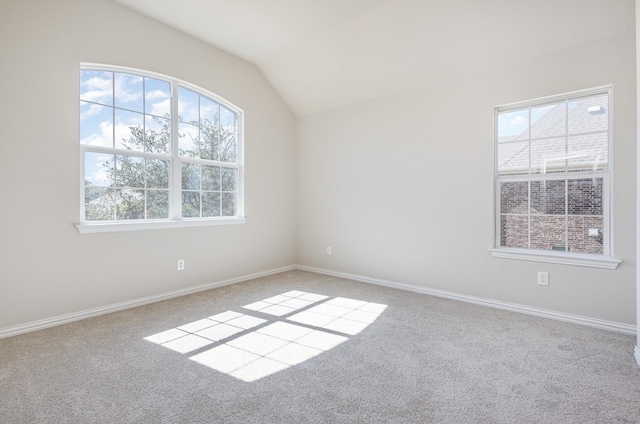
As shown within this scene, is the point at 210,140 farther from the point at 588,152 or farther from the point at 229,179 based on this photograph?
the point at 588,152

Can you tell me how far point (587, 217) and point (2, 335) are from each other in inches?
198

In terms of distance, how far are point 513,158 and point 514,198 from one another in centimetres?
41

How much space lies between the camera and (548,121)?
315 cm

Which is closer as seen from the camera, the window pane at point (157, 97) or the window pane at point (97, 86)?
the window pane at point (97, 86)

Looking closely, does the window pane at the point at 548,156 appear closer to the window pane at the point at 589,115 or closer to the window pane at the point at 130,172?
the window pane at the point at 589,115

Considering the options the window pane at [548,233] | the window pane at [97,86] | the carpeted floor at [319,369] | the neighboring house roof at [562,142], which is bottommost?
the carpeted floor at [319,369]

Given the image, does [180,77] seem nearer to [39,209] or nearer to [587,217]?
[39,209]

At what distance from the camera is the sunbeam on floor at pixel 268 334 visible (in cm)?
224

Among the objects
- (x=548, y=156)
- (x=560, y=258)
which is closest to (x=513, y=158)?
(x=548, y=156)

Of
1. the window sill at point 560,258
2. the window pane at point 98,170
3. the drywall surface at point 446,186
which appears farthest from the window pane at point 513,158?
the window pane at point 98,170

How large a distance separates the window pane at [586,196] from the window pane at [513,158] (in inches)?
16.9

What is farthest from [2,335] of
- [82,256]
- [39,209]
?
[39,209]

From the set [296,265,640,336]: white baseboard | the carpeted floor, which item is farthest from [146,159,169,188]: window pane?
[296,265,640,336]: white baseboard

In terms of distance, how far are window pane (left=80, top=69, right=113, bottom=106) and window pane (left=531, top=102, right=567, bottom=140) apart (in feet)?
13.8
